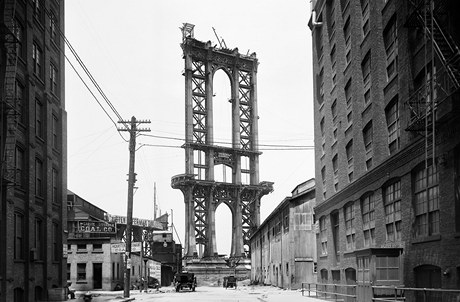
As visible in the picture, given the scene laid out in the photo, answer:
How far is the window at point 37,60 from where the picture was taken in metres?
33.1

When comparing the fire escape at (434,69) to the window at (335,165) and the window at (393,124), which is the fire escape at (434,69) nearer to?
the window at (393,124)

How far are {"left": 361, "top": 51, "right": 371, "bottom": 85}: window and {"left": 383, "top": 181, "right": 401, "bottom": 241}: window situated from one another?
6450 millimetres

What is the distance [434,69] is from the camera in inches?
838

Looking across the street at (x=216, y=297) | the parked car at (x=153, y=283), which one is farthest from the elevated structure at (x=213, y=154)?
the street at (x=216, y=297)

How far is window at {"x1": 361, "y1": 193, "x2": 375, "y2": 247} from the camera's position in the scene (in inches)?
1232

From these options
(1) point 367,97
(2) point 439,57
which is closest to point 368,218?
(1) point 367,97

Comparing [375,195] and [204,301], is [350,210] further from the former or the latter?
[204,301]

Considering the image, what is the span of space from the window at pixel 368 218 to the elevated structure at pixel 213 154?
67194mm

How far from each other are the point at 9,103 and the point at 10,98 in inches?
8.7

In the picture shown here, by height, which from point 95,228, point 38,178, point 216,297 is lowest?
point 216,297

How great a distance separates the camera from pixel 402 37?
25.5m

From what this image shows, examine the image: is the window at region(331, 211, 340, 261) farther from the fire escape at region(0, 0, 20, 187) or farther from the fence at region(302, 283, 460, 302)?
the fire escape at region(0, 0, 20, 187)

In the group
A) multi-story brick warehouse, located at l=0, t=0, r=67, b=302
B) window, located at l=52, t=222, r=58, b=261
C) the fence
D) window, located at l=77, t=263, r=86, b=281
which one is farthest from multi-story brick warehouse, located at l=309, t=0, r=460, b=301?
window, located at l=77, t=263, r=86, b=281

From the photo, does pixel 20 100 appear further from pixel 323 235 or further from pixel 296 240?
pixel 296 240
